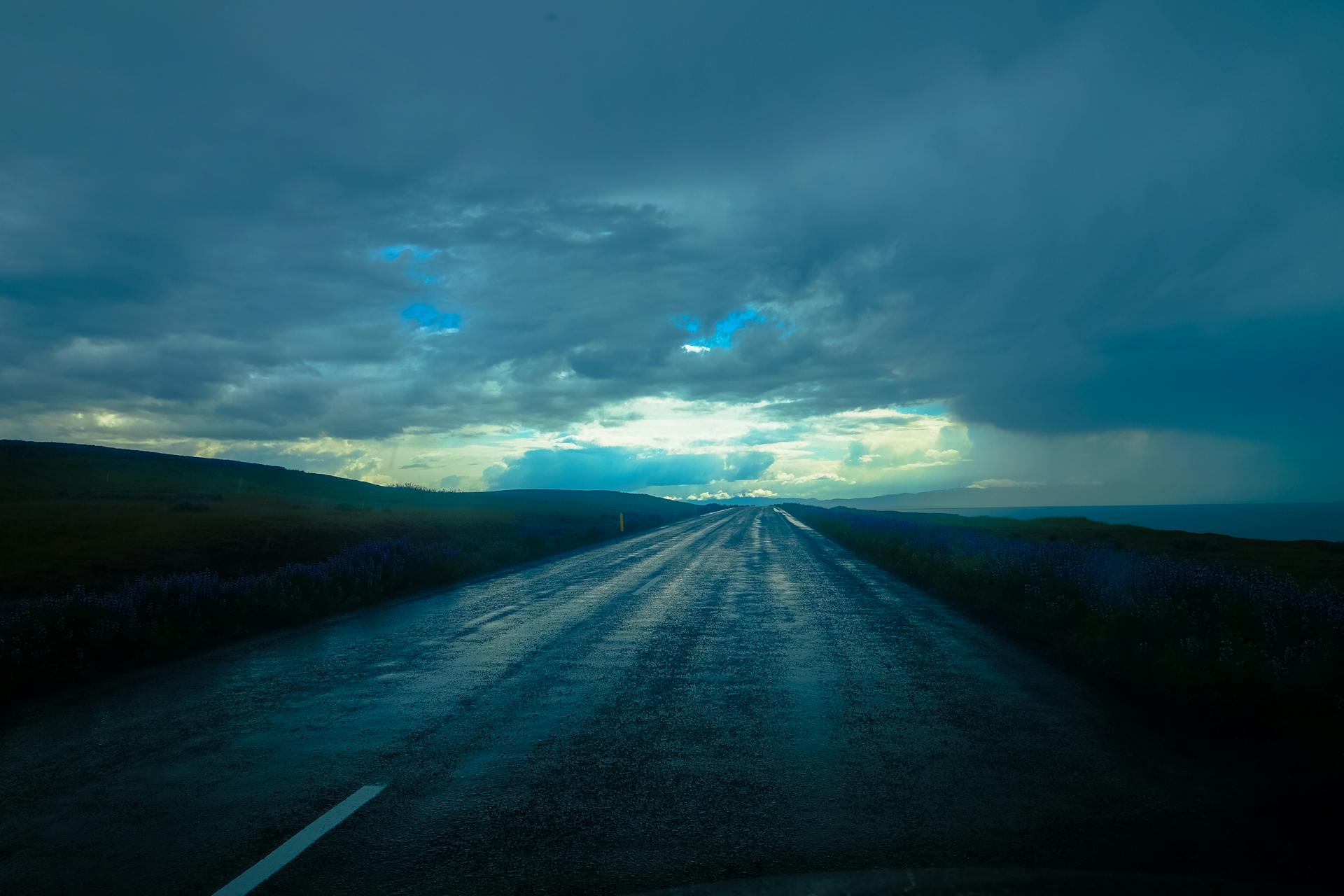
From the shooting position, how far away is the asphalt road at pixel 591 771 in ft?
14.0

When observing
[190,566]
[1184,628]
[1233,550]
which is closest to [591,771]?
[1184,628]

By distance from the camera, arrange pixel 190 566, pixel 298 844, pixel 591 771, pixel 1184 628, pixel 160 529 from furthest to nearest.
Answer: pixel 160 529, pixel 190 566, pixel 1184 628, pixel 591 771, pixel 298 844

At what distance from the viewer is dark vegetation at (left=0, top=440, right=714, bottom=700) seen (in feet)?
36.9

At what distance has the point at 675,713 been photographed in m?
7.43

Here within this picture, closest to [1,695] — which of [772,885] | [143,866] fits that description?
[143,866]

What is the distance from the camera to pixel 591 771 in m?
5.72

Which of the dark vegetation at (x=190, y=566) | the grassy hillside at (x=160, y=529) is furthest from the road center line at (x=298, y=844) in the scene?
the grassy hillside at (x=160, y=529)

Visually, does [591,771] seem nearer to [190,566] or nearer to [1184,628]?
[1184,628]

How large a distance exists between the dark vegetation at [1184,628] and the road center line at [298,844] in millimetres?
7250

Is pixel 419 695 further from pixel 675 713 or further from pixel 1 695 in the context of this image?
pixel 1 695

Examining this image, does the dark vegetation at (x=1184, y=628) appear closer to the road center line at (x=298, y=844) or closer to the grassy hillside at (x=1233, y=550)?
the grassy hillside at (x=1233, y=550)

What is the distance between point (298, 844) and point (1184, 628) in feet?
34.1

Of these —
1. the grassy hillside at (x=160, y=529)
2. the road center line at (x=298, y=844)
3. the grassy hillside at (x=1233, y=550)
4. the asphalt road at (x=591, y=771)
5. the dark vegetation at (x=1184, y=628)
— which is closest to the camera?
the road center line at (x=298, y=844)

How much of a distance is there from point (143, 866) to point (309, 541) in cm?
2895
